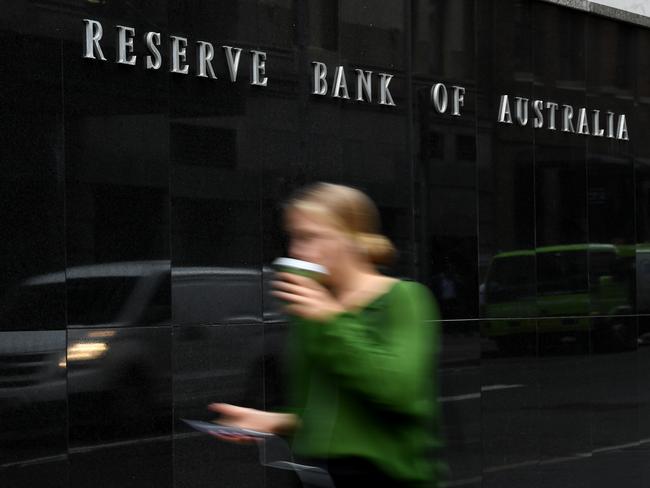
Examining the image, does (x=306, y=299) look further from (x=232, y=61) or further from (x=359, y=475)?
(x=232, y=61)

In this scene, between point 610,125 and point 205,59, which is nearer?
point 205,59

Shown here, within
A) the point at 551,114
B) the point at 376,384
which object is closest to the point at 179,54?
the point at 551,114

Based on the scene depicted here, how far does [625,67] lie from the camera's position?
13109 mm

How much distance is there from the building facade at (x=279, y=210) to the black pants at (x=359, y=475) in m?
4.40

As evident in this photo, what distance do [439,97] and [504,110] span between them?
91cm

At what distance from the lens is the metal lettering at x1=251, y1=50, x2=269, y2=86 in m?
9.35

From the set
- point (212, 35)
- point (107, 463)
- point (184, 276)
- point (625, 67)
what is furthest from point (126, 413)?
point (625, 67)

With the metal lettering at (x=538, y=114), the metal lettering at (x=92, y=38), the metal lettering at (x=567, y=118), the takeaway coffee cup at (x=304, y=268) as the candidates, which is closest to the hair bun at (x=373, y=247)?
the takeaway coffee cup at (x=304, y=268)

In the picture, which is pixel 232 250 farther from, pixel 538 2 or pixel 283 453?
pixel 538 2

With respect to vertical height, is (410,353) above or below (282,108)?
below

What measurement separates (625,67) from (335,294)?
9.92 m

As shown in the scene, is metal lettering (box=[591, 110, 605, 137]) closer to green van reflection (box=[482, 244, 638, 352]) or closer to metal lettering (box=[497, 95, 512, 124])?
green van reflection (box=[482, 244, 638, 352])

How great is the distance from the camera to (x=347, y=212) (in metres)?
3.77

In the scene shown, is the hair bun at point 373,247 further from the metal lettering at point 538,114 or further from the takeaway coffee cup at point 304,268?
the metal lettering at point 538,114
